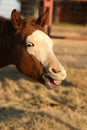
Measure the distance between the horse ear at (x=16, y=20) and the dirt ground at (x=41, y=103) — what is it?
4.64 ft

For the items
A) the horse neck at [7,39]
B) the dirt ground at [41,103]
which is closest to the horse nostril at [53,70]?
the horse neck at [7,39]

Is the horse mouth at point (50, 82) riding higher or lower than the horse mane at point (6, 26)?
lower

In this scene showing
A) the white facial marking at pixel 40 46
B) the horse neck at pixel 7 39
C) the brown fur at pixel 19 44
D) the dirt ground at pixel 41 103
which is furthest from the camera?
the dirt ground at pixel 41 103

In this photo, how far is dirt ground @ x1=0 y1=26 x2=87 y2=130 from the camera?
4965 mm

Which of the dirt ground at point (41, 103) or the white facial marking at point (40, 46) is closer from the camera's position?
the white facial marking at point (40, 46)

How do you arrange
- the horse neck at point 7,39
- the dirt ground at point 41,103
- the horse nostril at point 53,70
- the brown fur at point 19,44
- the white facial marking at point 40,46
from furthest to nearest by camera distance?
the dirt ground at point 41,103 < the horse neck at point 7,39 < the brown fur at point 19,44 < the white facial marking at point 40,46 < the horse nostril at point 53,70

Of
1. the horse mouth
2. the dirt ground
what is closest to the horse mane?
the horse mouth

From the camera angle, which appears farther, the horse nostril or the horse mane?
the horse mane

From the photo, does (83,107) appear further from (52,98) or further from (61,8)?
(61,8)

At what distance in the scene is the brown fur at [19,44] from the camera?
13.5 feet

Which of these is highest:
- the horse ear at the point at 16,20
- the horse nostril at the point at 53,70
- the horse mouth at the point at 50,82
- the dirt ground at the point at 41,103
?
the horse ear at the point at 16,20

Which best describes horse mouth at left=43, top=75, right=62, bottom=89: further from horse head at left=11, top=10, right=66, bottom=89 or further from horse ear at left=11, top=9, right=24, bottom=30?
horse ear at left=11, top=9, right=24, bottom=30

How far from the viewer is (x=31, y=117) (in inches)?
204

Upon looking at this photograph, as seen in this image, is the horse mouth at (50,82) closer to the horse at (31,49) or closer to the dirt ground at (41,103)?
the horse at (31,49)
